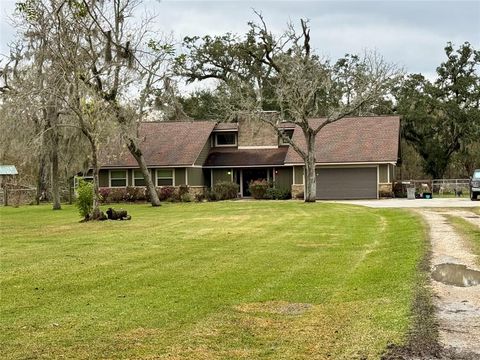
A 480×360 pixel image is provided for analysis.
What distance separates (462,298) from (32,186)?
4412 cm

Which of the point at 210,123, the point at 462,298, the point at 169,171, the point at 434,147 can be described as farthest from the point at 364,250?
the point at 434,147

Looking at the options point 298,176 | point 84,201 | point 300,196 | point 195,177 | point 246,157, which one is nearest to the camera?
point 84,201

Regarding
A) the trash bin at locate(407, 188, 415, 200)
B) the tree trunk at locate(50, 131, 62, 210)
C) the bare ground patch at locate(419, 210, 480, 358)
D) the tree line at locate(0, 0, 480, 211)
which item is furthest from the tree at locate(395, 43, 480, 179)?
the bare ground patch at locate(419, 210, 480, 358)

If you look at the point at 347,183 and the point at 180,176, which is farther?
the point at 180,176

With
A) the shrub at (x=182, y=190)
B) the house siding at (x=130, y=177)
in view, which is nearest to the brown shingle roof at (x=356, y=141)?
the shrub at (x=182, y=190)

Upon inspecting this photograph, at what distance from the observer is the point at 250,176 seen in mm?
43688

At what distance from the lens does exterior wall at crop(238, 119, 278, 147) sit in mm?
44594

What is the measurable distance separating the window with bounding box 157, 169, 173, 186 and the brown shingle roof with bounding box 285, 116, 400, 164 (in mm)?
8243

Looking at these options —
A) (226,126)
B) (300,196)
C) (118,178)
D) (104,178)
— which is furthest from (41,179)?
(300,196)

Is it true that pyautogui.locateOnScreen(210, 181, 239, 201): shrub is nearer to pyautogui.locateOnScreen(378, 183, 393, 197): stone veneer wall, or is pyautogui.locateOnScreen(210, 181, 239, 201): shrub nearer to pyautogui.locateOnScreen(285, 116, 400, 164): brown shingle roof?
pyautogui.locateOnScreen(285, 116, 400, 164): brown shingle roof

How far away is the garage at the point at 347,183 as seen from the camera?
38750 mm

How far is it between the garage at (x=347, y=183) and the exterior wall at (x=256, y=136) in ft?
20.7

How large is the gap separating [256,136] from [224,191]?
21.7 feet

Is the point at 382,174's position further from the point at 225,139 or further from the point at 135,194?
the point at 135,194
